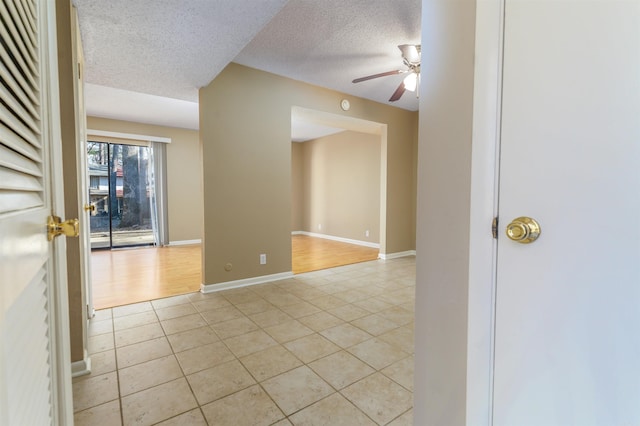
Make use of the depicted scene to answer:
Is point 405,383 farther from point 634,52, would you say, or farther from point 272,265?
point 272,265

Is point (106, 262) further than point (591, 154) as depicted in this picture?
Yes

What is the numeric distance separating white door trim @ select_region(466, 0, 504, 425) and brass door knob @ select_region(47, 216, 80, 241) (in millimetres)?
1084

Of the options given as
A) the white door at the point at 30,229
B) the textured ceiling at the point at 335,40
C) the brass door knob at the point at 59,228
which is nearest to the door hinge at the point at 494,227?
the white door at the point at 30,229

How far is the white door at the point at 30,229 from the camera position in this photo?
1.49 ft

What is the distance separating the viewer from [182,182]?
6.20 m

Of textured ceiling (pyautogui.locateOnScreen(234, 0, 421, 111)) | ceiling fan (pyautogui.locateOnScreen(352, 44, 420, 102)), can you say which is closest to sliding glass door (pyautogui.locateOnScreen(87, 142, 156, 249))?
textured ceiling (pyautogui.locateOnScreen(234, 0, 421, 111))

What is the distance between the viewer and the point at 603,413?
58 cm

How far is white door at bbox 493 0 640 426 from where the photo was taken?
0.55m

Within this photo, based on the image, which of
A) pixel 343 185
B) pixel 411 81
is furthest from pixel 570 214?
pixel 343 185

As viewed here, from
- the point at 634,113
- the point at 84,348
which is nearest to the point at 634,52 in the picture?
the point at 634,113

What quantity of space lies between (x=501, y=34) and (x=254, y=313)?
8.41 ft

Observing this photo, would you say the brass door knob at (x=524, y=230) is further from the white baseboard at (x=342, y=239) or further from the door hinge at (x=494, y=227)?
the white baseboard at (x=342, y=239)

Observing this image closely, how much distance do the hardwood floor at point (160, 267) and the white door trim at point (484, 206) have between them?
311 centimetres

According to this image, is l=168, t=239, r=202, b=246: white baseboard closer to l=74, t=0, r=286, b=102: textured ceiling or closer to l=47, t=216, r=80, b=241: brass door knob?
l=74, t=0, r=286, b=102: textured ceiling
